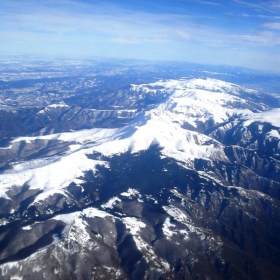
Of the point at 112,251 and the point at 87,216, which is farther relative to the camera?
the point at 87,216

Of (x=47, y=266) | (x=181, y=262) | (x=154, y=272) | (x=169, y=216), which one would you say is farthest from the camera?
(x=169, y=216)

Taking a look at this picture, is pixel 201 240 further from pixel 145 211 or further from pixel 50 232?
pixel 50 232

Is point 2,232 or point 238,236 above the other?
point 2,232

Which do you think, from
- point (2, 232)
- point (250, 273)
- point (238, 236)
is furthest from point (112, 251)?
point (238, 236)

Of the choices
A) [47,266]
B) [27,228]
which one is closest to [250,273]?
[47,266]

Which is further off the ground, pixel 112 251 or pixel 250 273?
pixel 112 251

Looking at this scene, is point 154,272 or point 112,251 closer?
point 154,272

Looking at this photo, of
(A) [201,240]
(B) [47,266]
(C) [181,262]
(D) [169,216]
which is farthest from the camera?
(D) [169,216]

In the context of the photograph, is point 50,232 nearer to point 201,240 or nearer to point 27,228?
point 27,228

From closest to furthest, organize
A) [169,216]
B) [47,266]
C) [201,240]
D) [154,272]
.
Result: [47,266] → [154,272] → [201,240] → [169,216]
